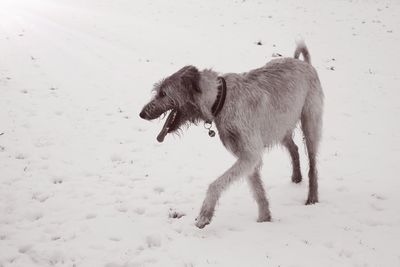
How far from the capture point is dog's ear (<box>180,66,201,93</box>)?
4758mm

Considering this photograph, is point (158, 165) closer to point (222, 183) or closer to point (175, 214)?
point (175, 214)

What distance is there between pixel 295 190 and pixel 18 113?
6.36 metres

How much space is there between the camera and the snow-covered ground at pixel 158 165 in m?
4.80

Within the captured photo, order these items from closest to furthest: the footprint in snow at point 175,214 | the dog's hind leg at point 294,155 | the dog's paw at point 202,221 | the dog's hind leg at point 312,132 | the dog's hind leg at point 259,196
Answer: the dog's paw at point 202,221 < the dog's hind leg at point 259,196 < the footprint in snow at point 175,214 < the dog's hind leg at point 312,132 < the dog's hind leg at point 294,155

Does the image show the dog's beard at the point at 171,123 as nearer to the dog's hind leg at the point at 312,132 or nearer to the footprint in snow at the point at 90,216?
the footprint in snow at the point at 90,216

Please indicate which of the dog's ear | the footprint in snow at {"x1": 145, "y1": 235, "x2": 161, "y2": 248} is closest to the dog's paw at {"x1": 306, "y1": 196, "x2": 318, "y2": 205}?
the footprint in snow at {"x1": 145, "y1": 235, "x2": 161, "y2": 248}

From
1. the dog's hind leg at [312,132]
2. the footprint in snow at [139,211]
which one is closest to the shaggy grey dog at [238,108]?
the dog's hind leg at [312,132]

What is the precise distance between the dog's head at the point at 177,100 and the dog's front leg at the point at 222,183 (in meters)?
0.78

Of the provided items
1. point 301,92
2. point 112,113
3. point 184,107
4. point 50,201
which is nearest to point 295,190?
point 301,92

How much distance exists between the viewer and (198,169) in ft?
24.7

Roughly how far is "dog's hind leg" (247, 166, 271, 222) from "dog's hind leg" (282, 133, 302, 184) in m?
1.36

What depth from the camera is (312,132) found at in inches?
239

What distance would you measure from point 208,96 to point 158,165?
3.00 m

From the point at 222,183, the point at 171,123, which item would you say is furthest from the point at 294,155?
the point at 171,123
